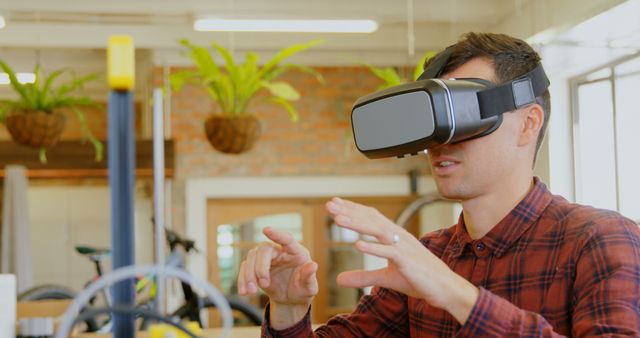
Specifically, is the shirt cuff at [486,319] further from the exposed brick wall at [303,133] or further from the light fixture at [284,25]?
the exposed brick wall at [303,133]

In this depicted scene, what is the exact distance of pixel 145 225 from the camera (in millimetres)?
9648

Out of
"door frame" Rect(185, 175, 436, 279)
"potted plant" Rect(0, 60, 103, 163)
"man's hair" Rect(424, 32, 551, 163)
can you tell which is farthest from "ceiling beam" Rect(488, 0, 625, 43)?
"man's hair" Rect(424, 32, 551, 163)

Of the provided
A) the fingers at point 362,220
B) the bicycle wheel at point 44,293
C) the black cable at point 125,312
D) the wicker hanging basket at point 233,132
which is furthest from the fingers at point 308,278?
the wicker hanging basket at point 233,132

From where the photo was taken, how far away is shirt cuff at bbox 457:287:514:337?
1025 millimetres

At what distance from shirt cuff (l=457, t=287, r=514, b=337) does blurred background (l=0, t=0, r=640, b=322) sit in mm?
4465

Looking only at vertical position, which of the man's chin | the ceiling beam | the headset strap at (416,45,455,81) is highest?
the ceiling beam

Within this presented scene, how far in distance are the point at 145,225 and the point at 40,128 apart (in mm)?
4241

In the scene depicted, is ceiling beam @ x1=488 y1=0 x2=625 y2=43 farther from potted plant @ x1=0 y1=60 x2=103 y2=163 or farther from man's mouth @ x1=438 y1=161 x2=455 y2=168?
man's mouth @ x1=438 y1=161 x2=455 y2=168

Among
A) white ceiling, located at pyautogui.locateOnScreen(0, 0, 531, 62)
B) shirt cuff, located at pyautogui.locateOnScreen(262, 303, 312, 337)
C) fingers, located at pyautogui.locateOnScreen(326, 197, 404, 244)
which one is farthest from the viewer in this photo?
white ceiling, located at pyautogui.locateOnScreen(0, 0, 531, 62)

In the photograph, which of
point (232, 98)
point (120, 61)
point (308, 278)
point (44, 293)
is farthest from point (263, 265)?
point (232, 98)

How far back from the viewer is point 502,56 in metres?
1.35

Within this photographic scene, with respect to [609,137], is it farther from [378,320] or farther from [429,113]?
[429,113]

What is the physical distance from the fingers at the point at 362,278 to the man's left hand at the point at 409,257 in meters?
0.03

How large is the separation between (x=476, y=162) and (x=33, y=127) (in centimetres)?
468
